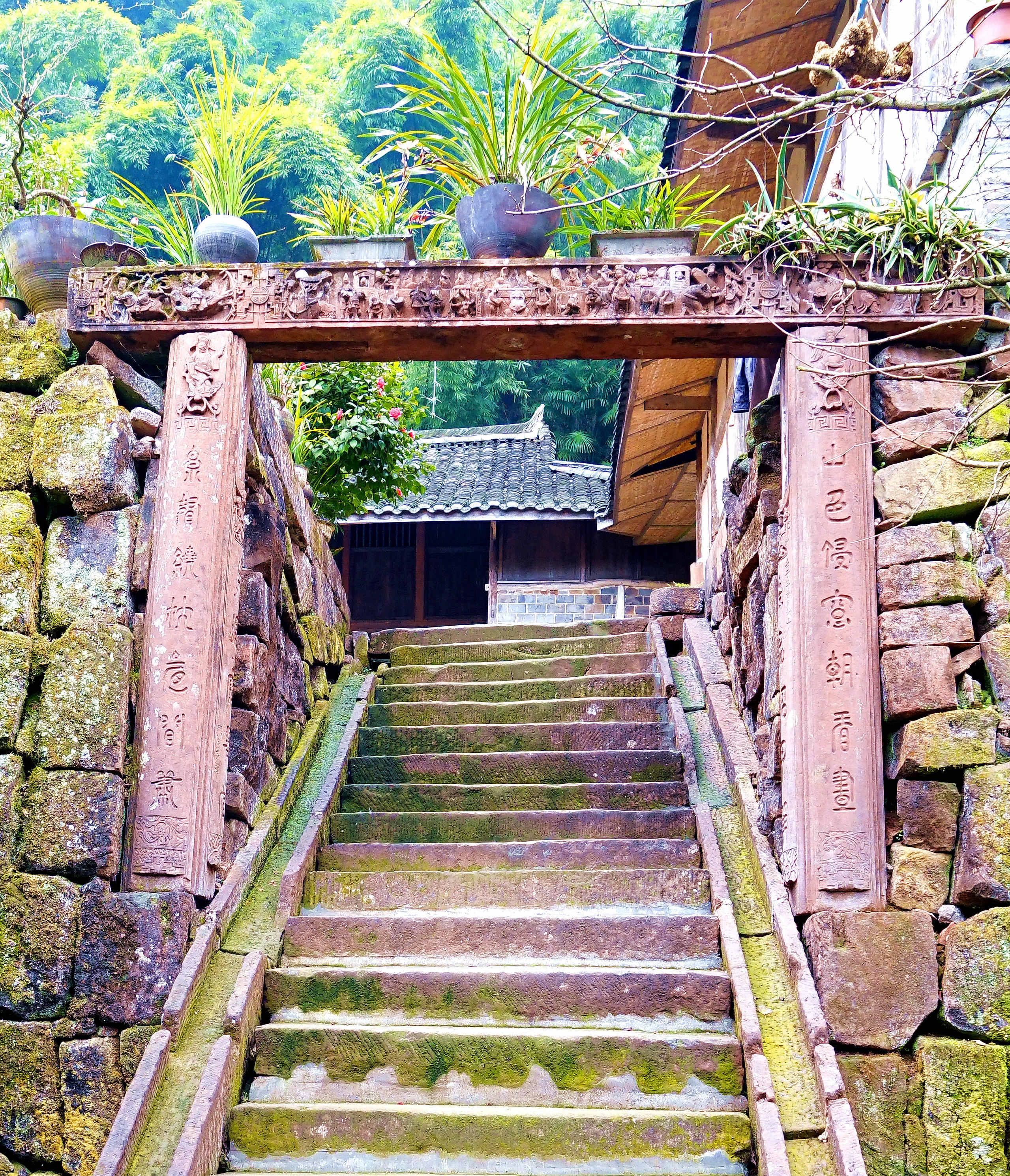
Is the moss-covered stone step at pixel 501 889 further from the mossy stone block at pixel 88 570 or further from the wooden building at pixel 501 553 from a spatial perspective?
the wooden building at pixel 501 553

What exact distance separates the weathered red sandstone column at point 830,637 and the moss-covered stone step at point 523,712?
1.82 m

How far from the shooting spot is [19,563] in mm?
5211

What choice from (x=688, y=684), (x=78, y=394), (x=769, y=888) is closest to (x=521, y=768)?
(x=688, y=684)

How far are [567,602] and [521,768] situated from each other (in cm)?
720

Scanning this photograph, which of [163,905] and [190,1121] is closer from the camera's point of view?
[190,1121]

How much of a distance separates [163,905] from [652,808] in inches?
99.4

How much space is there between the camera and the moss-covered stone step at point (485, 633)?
28.0 feet

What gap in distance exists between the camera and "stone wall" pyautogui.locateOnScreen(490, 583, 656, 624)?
13.6m

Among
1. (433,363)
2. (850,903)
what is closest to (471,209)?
(850,903)

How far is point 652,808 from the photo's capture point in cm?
614

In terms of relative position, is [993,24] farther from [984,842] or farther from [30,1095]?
[30,1095]

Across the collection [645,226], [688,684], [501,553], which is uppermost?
[645,226]

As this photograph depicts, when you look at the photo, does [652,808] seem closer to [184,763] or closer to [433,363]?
[184,763]

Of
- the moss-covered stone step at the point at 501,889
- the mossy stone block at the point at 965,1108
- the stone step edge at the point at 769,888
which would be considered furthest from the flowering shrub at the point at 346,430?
the mossy stone block at the point at 965,1108
